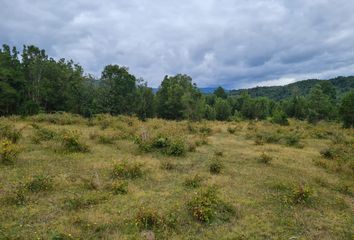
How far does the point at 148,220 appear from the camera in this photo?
8086mm

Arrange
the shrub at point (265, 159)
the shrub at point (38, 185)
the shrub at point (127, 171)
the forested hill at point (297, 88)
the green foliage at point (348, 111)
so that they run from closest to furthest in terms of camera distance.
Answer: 1. the shrub at point (38, 185)
2. the shrub at point (127, 171)
3. the shrub at point (265, 159)
4. the green foliage at point (348, 111)
5. the forested hill at point (297, 88)

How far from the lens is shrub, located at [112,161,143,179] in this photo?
12.1m

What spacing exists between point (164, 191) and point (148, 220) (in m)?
2.69

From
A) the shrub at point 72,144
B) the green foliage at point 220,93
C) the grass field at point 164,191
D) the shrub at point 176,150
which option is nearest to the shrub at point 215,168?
the grass field at point 164,191

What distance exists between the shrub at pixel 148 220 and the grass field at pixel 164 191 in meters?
0.03

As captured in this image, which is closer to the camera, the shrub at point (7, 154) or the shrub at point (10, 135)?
the shrub at point (7, 154)

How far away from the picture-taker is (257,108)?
2970 inches

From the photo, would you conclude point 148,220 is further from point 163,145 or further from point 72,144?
point 163,145

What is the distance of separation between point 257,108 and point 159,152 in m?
62.8

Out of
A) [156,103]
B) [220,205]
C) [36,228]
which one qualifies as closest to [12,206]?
[36,228]

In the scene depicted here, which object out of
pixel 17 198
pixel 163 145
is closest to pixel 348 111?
pixel 163 145

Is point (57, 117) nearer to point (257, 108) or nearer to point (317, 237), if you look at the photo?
point (317, 237)

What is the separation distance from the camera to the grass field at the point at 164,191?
798 cm

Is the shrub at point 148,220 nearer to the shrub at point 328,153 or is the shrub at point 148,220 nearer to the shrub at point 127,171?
the shrub at point 127,171
